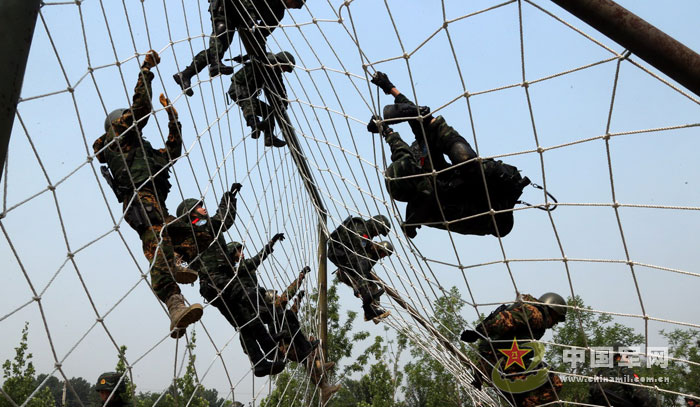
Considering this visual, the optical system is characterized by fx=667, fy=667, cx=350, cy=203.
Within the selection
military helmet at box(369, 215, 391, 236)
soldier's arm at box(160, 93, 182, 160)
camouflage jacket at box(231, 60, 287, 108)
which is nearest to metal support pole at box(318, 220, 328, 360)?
military helmet at box(369, 215, 391, 236)

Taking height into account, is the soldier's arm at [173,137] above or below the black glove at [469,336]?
above

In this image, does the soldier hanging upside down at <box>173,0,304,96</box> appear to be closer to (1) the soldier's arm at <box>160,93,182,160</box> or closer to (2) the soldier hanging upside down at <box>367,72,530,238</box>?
(1) the soldier's arm at <box>160,93,182,160</box>

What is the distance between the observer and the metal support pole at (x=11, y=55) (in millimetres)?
1605

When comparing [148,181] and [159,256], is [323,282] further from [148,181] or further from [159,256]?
[148,181]

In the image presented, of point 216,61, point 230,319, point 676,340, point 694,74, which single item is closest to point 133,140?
point 216,61

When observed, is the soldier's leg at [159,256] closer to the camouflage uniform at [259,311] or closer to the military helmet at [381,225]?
the camouflage uniform at [259,311]

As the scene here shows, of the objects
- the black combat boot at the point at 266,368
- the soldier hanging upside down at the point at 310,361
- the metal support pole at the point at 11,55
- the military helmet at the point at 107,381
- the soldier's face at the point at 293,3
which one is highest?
the soldier's face at the point at 293,3

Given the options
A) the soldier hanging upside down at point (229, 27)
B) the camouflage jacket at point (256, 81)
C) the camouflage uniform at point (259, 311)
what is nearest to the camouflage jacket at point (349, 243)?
the camouflage uniform at point (259, 311)

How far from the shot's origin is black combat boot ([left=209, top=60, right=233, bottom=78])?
4.92 metres

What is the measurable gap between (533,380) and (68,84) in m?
3.99

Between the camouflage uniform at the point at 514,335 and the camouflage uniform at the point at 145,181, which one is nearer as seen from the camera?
the camouflage uniform at the point at 145,181

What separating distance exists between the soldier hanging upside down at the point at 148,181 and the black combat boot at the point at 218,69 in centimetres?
42

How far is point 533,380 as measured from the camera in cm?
529

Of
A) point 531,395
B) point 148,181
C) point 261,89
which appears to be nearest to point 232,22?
point 261,89
